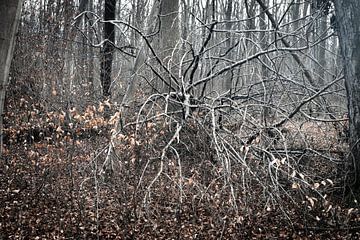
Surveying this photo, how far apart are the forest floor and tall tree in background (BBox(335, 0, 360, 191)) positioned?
0.53 m

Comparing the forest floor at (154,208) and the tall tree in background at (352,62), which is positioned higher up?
the tall tree in background at (352,62)

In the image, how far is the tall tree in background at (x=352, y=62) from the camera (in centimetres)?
446

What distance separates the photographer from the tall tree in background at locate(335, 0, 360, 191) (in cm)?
446

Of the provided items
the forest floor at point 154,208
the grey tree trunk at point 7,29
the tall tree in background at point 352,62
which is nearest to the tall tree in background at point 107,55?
the forest floor at point 154,208

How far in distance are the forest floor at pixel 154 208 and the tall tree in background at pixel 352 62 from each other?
525 millimetres

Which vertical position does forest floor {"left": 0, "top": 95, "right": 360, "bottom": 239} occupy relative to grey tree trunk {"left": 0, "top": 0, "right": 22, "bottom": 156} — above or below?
below

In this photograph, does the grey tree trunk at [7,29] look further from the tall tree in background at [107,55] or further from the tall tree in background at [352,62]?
the tall tree in background at [107,55]

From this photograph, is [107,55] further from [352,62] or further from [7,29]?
[7,29]

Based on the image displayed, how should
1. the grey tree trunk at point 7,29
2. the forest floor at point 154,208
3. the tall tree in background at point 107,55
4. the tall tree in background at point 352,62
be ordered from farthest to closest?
1. the tall tree in background at point 107,55
2. the tall tree in background at point 352,62
3. the forest floor at point 154,208
4. the grey tree trunk at point 7,29

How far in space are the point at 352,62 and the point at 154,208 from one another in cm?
267

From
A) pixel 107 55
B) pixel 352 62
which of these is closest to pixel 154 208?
pixel 352 62

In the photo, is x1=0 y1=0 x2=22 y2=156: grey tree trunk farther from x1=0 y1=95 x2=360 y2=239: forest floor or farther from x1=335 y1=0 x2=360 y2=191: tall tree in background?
x1=335 y1=0 x2=360 y2=191: tall tree in background

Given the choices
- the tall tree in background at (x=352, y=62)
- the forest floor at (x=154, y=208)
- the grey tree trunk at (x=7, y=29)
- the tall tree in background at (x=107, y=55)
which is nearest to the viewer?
the grey tree trunk at (x=7, y=29)

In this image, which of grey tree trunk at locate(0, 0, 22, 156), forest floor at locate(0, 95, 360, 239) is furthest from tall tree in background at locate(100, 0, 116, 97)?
grey tree trunk at locate(0, 0, 22, 156)
